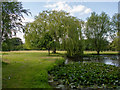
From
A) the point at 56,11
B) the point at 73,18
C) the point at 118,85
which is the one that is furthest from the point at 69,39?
the point at 118,85

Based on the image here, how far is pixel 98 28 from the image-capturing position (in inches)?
805

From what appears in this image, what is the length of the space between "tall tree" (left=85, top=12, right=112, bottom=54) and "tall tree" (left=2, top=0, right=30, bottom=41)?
1542cm

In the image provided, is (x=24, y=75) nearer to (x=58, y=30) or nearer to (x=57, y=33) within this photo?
(x=57, y=33)

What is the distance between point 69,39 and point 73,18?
3125 millimetres

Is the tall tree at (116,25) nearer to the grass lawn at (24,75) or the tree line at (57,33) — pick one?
the tree line at (57,33)

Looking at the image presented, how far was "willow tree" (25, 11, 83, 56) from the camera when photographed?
42.7ft

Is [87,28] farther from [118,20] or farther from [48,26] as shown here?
[48,26]

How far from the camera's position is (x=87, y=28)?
20703mm

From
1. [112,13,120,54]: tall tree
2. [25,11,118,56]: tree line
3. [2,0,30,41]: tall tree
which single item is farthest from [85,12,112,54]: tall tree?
[2,0,30,41]: tall tree

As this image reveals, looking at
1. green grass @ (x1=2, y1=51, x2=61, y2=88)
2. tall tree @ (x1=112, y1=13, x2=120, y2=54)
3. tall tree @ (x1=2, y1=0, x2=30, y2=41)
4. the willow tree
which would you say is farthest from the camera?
tall tree @ (x1=112, y1=13, x2=120, y2=54)

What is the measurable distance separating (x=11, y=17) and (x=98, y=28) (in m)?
16.8

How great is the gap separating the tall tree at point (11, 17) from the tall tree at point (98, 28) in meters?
15.4

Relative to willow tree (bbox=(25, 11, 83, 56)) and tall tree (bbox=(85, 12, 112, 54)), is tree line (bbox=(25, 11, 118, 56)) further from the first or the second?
tall tree (bbox=(85, 12, 112, 54))

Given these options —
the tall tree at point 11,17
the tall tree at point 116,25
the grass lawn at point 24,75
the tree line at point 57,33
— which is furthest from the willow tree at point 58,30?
the tall tree at point 116,25
